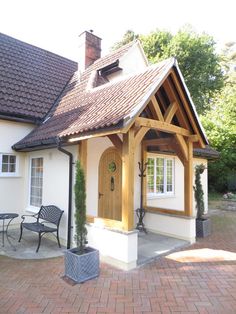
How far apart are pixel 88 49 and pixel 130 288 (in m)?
11.5

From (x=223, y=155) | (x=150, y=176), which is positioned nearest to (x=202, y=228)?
(x=150, y=176)

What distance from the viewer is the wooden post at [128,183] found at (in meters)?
5.76

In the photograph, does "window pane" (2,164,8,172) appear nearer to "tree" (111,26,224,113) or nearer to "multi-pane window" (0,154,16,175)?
"multi-pane window" (0,154,16,175)

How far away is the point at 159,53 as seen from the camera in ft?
86.8

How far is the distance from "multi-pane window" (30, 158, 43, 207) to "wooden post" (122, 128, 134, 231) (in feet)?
13.8

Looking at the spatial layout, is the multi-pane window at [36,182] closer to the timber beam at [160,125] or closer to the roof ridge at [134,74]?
the roof ridge at [134,74]

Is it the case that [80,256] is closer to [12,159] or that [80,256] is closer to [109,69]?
[12,159]

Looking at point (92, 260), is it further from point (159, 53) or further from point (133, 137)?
point (159, 53)

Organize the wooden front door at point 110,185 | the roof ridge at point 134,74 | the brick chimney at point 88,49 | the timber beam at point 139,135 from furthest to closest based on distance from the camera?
the brick chimney at point 88,49
the wooden front door at point 110,185
the roof ridge at point 134,74
the timber beam at point 139,135

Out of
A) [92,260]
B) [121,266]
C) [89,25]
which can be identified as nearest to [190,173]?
[121,266]

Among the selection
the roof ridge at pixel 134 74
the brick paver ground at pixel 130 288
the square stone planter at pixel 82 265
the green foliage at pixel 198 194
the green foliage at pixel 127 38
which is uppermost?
the green foliage at pixel 127 38

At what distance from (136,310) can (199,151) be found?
29.0ft

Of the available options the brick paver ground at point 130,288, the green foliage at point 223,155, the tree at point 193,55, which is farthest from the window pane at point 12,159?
the tree at point 193,55

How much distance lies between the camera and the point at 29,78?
448 inches
